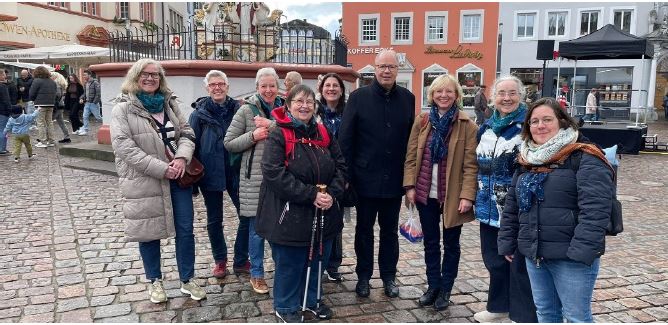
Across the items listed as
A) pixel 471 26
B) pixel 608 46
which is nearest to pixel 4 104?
pixel 608 46

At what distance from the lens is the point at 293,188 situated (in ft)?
11.0

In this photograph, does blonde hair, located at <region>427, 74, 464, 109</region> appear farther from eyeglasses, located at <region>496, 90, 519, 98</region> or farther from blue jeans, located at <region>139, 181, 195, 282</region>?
blue jeans, located at <region>139, 181, 195, 282</region>

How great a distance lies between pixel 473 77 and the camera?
99.8 feet

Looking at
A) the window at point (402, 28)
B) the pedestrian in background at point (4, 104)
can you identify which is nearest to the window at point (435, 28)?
the window at point (402, 28)

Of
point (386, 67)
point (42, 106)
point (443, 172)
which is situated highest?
point (386, 67)

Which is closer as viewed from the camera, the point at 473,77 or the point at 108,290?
the point at 108,290

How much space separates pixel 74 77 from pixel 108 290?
1330 centimetres

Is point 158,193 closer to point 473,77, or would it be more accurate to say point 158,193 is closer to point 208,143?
point 208,143

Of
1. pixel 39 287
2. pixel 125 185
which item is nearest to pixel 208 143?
pixel 125 185

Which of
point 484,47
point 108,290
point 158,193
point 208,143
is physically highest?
point 484,47

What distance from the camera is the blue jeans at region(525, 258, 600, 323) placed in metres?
2.76

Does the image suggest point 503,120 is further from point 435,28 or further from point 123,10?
point 123,10

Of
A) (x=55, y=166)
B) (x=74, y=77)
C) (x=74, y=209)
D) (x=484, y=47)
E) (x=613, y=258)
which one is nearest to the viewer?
(x=613, y=258)

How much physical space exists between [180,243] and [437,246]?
2.01 meters
